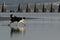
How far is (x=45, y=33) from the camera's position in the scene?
13.7 m

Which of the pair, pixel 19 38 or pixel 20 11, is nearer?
pixel 19 38

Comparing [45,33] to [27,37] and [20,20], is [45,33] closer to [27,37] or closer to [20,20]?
[27,37]

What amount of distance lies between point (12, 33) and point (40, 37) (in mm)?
1541

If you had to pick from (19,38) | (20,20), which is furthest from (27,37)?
(20,20)

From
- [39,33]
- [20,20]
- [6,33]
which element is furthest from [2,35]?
[20,20]

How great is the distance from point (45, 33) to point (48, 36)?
0.93m

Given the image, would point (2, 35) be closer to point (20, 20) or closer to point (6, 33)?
point (6, 33)

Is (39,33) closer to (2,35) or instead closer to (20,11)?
(2,35)

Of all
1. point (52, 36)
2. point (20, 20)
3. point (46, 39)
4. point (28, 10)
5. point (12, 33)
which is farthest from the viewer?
point (28, 10)

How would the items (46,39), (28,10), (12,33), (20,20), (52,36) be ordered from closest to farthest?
(46,39)
(52,36)
(12,33)
(20,20)
(28,10)

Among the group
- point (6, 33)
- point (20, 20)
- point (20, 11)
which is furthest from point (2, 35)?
point (20, 11)

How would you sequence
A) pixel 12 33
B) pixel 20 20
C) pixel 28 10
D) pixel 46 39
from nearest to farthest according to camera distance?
pixel 46 39 → pixel 12 33 → pixel 20 20 → pixel 28 10

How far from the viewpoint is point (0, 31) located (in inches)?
567

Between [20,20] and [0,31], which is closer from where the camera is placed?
[0,31]
